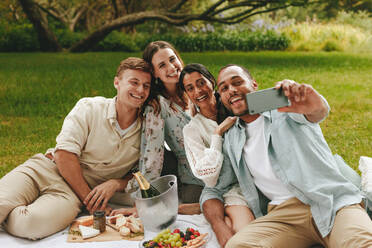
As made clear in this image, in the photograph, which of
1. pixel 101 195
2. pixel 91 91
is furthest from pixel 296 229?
pixel 91 91

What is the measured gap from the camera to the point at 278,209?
2588 mm

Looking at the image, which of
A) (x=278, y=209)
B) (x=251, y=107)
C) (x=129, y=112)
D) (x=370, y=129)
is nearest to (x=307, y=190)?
(x=278, y=209)

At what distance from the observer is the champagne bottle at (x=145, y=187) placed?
2918 millimetres

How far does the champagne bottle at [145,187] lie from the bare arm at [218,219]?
1.33 ft

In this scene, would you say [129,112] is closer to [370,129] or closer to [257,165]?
[257,165]

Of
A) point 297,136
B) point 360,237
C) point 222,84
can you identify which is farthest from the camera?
point 222,84

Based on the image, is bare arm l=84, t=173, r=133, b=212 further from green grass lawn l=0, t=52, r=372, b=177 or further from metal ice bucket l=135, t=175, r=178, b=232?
green grass lawn l=0, t=52, r=372, b=177

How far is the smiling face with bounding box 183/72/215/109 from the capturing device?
3080mm

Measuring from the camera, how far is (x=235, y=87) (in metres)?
2.79

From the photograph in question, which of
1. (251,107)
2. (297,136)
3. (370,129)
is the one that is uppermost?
(251,107)

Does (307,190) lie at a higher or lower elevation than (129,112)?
lower

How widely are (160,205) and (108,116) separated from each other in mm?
875

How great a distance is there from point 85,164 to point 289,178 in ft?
5.51

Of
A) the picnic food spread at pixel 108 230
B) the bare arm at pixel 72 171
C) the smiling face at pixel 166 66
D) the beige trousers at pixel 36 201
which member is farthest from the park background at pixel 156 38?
the smiling face at pixel 166 66
